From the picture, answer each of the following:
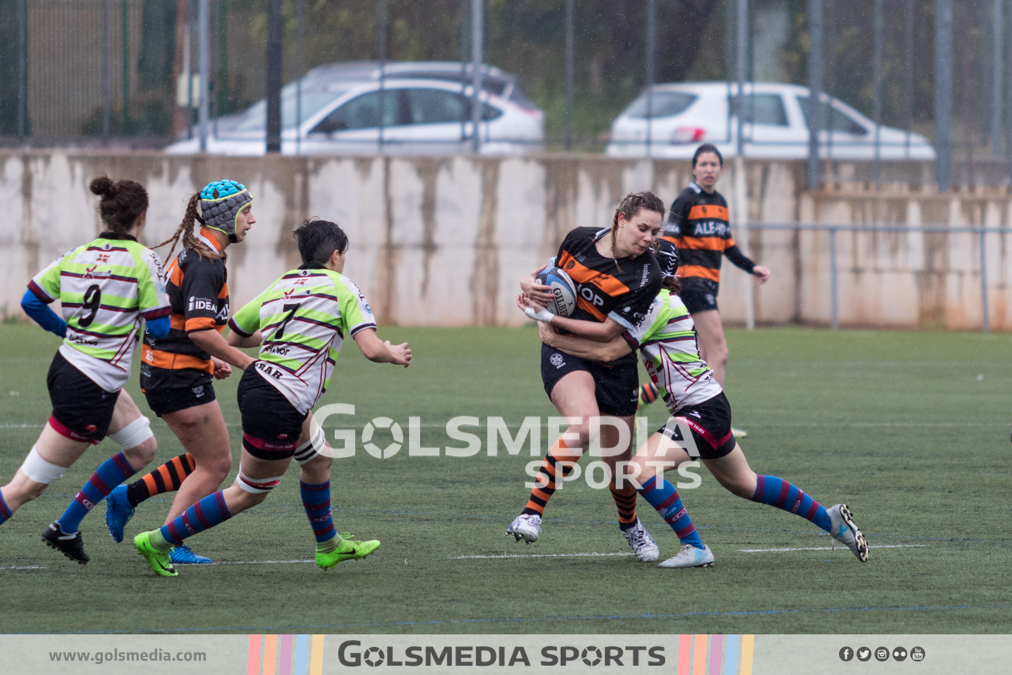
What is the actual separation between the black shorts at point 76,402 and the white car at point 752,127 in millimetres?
15099

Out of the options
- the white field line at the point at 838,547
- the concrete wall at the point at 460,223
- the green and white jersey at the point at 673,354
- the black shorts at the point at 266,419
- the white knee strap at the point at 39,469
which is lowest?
the white field line at the point at 838,547

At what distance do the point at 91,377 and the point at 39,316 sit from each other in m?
0.39

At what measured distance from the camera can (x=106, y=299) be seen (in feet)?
20.0

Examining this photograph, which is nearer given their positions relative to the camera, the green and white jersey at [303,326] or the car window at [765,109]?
the green and white jersey at [303,326]

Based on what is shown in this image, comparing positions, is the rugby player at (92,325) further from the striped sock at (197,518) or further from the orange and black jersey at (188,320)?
the striped sock at (197,518)

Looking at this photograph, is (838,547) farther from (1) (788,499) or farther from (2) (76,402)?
(2) (76,402)

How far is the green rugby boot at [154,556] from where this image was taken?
611cm

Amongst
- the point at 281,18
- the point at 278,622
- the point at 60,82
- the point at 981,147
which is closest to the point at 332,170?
the point at 281,18

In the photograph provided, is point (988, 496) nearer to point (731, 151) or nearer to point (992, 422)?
point (992, 422)

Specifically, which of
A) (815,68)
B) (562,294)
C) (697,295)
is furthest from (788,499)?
(815,68)

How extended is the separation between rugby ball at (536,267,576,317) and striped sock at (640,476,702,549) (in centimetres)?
91

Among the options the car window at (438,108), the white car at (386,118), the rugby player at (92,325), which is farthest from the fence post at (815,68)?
the rugby player at (92,325)
